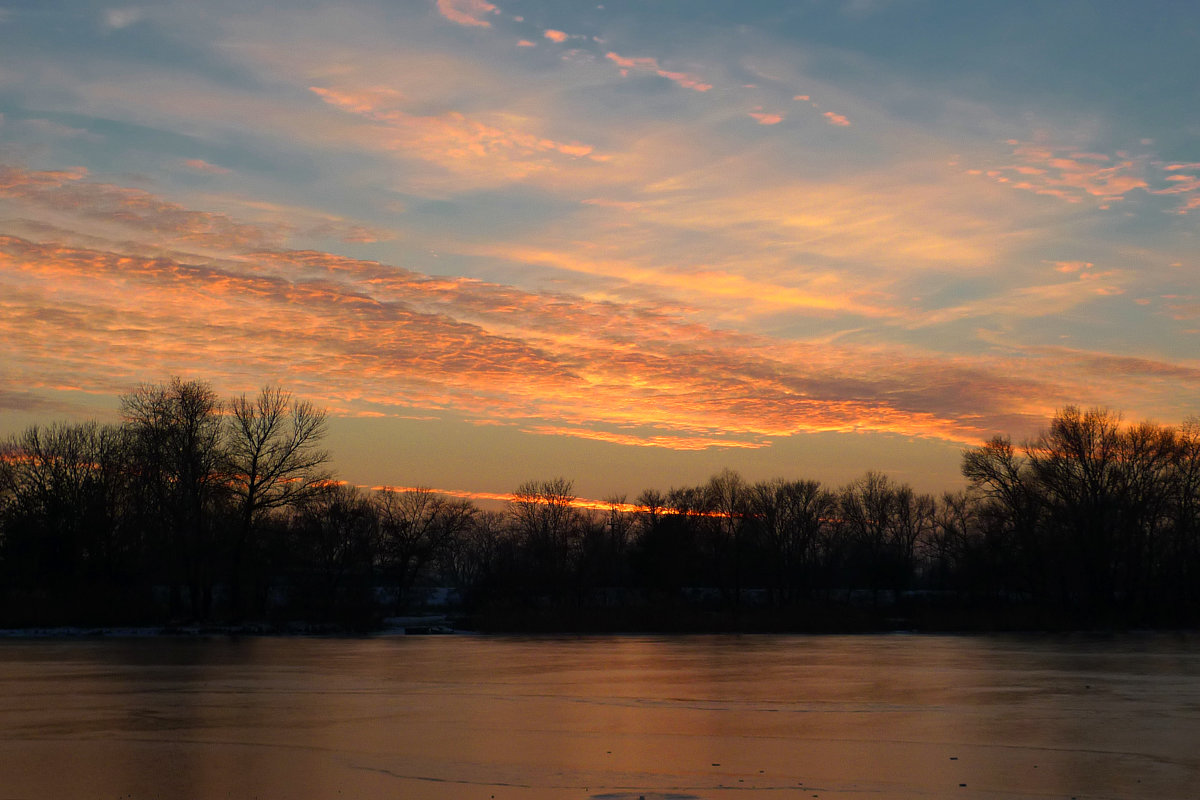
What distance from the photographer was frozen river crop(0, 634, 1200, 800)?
10133mm

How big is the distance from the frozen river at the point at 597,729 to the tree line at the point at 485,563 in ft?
77.0

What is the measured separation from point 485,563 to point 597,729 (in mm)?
56597

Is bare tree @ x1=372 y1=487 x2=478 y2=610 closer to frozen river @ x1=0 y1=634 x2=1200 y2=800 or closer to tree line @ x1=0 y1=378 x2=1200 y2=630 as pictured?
tree line @ x1=0 y1=378 x2=1200 y2=630

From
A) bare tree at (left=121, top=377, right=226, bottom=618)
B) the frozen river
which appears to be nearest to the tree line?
bare tree at (left=121, top=377, right=226, bottom=618)

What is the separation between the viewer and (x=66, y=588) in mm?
49062

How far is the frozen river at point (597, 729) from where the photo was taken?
10133 mm

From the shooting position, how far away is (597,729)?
1406 centimetres

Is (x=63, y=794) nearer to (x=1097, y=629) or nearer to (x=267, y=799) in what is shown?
(x=267, y=799)

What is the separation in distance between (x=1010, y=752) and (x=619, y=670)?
1332 centimetres

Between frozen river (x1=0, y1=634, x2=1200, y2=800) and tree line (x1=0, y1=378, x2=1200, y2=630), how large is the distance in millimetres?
23466

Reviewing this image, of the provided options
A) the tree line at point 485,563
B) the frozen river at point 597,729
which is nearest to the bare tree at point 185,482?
the tree line at point 485,563

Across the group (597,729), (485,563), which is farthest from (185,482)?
Result: (597,729)

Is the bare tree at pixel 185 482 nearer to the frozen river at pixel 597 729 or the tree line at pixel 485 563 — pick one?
the tree line at pixel 485 563

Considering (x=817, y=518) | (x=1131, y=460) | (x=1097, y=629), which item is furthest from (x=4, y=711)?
(x=817, y=518)
